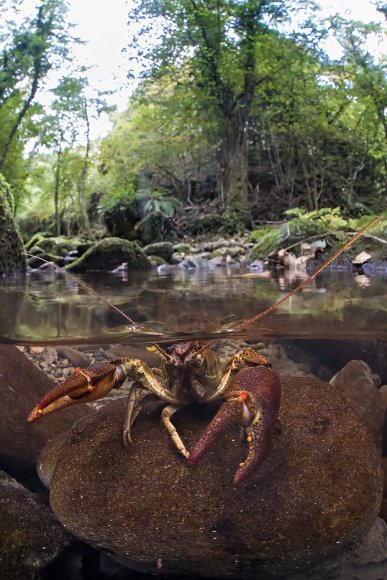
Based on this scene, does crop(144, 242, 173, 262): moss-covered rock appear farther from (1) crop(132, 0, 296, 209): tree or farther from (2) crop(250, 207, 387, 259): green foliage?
(1) crop(132, 0, 296, 209): tree

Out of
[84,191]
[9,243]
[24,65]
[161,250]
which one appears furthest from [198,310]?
[9,243]

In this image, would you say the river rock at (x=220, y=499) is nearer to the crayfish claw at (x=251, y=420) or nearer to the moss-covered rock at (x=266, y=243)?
the crayfish claw at (x=251, y=420)

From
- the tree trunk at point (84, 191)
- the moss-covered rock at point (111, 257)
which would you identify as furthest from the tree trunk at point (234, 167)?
the moss-covered rock at point (111, 257)

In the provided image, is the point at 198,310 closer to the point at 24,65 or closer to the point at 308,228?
the point at 308,228

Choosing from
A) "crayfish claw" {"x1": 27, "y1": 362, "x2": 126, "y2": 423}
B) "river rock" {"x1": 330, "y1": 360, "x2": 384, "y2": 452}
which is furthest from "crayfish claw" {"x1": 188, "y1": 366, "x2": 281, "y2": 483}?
"river rock" {"x1": 330, "y1": 360, "x2": 384, "y2": 452}

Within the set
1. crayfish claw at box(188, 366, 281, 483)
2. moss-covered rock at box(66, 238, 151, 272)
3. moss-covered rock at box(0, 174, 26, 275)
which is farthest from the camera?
moss-covered rock at box(0, 174, 26, 275)

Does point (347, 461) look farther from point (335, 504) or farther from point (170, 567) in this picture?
point (170, 567)

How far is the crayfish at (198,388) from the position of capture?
6.82ft

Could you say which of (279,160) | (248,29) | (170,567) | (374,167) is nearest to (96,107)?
(248,29)

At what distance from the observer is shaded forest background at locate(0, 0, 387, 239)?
4.66 m

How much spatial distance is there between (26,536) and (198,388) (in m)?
1.23

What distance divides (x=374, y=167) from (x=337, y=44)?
134 centimetres

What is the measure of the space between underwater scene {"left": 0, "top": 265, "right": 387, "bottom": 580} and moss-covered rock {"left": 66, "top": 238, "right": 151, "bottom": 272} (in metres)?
3.96

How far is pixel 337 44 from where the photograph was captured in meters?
4.67
